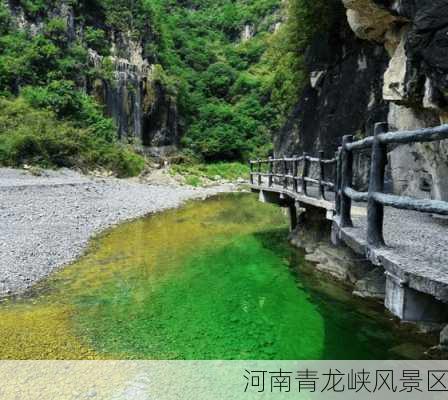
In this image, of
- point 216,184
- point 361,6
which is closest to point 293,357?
point 361,6

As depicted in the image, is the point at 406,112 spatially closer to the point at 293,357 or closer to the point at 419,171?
the point at 419,171

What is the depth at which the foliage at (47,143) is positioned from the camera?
2502cm

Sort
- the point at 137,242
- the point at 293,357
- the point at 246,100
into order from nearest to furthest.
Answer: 1. the point at 293,357
2. the point at 137,242
3. the point at 246,100

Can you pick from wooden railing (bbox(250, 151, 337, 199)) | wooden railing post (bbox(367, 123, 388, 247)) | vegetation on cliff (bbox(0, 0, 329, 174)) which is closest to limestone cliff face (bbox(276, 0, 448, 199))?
wooden railing (bbox(250, 151, 337, 199))

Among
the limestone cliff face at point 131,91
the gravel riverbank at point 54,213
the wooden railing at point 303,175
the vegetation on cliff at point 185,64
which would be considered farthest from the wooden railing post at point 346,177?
the limestone cliff face at point 131,91

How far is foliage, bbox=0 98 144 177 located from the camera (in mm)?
25022

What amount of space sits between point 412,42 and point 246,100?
53463 mm

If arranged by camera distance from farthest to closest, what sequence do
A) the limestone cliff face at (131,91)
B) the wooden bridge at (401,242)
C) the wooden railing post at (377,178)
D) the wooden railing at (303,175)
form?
the limestone cliff face at (131,91)
the wooden railing at (303,175)
the wooden railing post at (377,178)
the wooden bridge at (401,242)

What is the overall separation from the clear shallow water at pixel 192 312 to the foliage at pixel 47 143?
15253mm

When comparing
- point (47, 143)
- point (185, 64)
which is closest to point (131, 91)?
point (47, 143)

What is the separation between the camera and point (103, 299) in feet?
27.8

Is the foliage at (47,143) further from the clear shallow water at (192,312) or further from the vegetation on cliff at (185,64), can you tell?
the clear shallow water at (192,312)

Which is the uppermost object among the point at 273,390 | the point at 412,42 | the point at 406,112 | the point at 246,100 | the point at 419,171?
the point at 246,100

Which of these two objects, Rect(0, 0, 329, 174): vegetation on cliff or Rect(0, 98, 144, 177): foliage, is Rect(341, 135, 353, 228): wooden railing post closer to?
Rect(0, 0, 329, 174): vegetation on cliff
